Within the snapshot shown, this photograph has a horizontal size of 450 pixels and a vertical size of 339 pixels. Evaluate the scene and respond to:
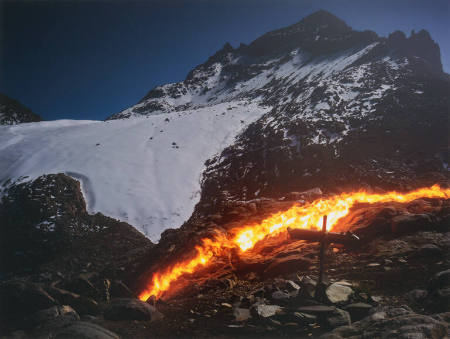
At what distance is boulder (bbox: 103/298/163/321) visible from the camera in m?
8.59

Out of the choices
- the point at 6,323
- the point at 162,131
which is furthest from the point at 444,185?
the point at 162,131

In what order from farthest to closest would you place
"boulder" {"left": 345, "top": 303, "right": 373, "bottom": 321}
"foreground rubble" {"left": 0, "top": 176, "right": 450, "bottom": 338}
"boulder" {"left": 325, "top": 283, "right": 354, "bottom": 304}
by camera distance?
"boulder" {"left": 325, "top": 283, "right": 354, "bottom": 304}, "boulder" {"left": 345, "top": 303, "right": 373, "bottom": 321}, "foreground rubble" {"left": 0, "top": 176, "right": 450, "bottom": 338}

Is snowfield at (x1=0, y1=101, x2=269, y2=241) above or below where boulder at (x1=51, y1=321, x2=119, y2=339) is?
above

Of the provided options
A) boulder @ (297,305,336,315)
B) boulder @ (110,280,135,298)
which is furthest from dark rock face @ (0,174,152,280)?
boulder @ (297,305,336,315)

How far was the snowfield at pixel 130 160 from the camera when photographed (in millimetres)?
21969

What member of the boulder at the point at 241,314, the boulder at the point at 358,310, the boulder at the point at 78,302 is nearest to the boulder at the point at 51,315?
the boulder at the point at 78,302

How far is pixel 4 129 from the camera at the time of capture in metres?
33.2

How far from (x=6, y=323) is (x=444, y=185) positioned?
24504mm

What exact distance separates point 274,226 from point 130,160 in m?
17.1

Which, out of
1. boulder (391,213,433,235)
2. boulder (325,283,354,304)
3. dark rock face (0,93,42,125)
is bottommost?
boulder (325,283,354,304)

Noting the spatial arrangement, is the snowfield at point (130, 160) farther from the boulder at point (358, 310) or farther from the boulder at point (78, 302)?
the boulder at point (358, 310)

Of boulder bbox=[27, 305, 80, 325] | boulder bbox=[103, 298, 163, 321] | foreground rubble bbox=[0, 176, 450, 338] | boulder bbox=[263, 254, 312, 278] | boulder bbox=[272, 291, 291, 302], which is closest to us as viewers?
foreground rubble bbox=[0, 176, 450, 338]

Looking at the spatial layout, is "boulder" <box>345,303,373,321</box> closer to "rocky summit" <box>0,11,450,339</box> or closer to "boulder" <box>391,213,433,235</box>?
"rocky summit" <box>0,11,450,339</box>

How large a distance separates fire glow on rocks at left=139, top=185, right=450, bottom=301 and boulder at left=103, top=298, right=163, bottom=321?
6.94 feet
